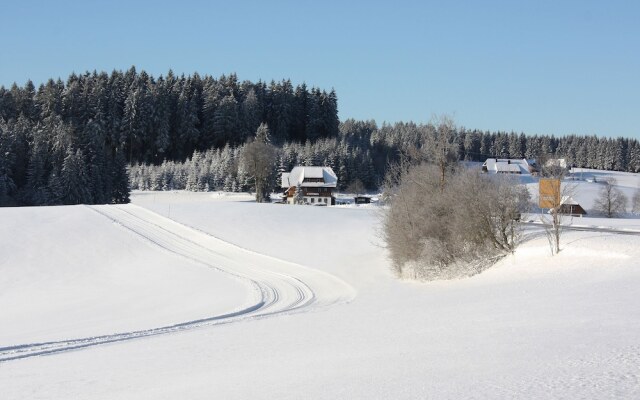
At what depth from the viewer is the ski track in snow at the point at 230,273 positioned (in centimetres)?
1956

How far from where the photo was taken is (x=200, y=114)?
481 feet

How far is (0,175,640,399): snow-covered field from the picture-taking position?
34.1 ft

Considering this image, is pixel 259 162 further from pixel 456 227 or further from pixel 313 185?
pixel 456 227

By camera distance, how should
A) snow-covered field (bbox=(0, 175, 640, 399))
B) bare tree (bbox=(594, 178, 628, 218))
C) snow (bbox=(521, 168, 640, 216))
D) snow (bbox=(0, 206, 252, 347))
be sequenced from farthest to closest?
snow (bbox=(521, 168, 640, 216)), bare tree (bbox=(594, 178, 628, 218)), snow (bbox=(0, 206, 252, 347)), snow-covered field (bbox=(0, 175, 640, 399))

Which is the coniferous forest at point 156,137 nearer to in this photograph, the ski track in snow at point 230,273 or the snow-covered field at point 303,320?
the ski track in snow at point 230,273

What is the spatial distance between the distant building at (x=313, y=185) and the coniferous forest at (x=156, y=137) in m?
9.38

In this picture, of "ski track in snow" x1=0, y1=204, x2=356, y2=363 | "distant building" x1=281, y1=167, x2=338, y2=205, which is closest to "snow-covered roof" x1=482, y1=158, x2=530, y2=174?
"distant building" x1=281, y1=167, x2=338, y2=205

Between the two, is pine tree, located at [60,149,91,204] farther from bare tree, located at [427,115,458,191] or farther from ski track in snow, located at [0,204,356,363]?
bare tree, located at [427,115,458,191]

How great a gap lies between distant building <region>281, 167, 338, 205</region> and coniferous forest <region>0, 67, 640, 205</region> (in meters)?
9.38

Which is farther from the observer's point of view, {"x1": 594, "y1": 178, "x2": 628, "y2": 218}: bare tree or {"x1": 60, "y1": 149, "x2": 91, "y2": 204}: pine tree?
{"x1": 594, "y1": 178, "x2": 628, "y2": 218}: bare tree

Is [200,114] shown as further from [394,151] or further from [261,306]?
→ [261,306]

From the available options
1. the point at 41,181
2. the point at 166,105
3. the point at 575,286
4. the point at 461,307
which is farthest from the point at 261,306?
the point at 166,105

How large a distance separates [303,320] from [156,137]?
12520 cm

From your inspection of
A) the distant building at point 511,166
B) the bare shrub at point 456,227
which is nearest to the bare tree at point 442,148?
the bare shrub at point 456,227
